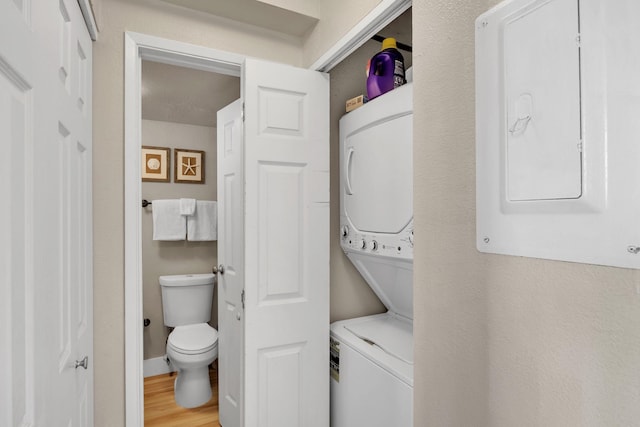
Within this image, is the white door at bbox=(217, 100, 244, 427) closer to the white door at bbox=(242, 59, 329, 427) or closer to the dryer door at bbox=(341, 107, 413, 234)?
the white door at bbox=(242, 59, 329, 427)

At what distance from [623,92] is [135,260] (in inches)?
61.9

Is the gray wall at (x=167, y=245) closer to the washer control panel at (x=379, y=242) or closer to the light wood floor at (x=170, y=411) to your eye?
the light wood floor at (x=170, y=411)

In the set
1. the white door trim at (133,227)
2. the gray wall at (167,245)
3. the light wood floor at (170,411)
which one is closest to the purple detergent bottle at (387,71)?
the white door trim at (133,227)

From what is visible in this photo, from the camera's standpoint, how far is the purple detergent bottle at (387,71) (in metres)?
1.45

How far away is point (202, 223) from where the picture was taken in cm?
291

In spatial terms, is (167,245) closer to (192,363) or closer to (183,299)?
(183,299)

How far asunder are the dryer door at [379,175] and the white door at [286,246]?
0.13 metres

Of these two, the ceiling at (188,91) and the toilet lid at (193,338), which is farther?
the toilet lid at (193,338)

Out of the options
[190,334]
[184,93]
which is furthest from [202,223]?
[184,93]

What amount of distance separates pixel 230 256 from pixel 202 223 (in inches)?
39.2

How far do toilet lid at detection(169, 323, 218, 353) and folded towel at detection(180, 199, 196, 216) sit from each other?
0.92 meters

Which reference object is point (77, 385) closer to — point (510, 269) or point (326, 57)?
point (510, 269)

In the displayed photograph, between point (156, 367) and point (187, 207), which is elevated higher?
point (187, 207)

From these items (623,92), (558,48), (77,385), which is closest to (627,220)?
(623,92)
